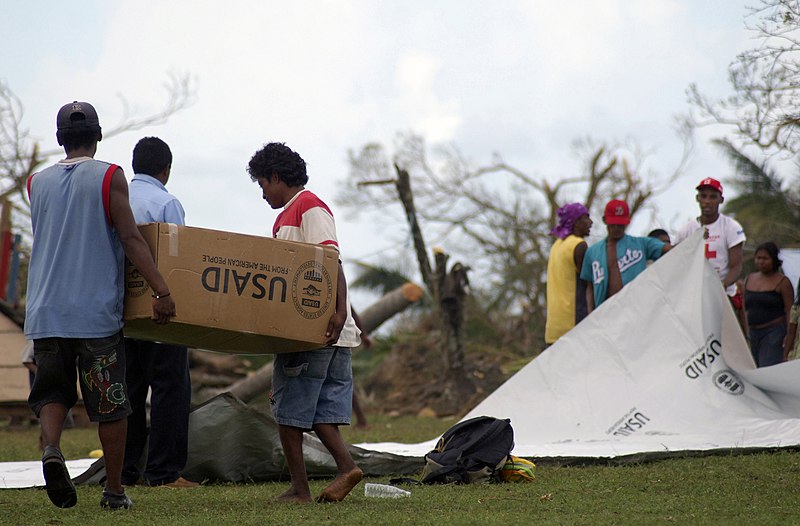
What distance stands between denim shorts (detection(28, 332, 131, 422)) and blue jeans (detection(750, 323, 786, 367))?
5959mm

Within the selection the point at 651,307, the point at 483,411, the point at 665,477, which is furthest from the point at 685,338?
the point at 665,477

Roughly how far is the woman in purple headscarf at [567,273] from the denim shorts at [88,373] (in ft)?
15.8

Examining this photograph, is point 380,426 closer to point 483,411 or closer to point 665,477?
point 483,411

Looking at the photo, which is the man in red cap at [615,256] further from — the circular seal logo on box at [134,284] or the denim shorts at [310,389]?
the circular seal logo on box at [134,284]

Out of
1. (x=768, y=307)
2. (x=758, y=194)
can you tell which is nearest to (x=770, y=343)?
(x=768, y=307)

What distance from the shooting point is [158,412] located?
5.97 meters

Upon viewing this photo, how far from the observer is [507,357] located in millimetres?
17844

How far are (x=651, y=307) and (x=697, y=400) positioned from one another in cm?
87

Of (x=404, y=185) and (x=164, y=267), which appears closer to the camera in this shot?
(x=164, y=267)

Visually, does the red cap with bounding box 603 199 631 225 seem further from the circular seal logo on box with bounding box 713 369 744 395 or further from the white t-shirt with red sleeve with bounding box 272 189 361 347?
the white t-shirt with red sleeve with bounding box 272 189 361 347

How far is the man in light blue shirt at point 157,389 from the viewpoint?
5.91 meters

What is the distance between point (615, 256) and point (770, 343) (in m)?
1.61

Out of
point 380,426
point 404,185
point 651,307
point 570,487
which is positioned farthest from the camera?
point 404,185

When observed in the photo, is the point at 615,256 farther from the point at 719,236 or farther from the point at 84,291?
the point at 84,291
